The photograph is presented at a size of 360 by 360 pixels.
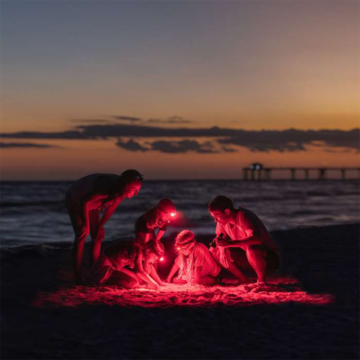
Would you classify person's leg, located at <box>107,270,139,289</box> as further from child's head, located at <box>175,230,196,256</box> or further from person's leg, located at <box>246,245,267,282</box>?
person's leg, located at <box>246,245,267,282</box>

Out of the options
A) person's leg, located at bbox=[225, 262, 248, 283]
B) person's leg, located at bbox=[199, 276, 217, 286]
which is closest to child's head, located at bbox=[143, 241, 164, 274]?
person's leg, located at bbox=[199, 276, 217, 286]

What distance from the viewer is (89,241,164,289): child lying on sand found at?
22.5ft

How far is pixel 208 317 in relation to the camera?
5.66 m

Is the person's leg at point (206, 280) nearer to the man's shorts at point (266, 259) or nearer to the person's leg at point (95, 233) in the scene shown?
the man's shorts at point (266, 259)

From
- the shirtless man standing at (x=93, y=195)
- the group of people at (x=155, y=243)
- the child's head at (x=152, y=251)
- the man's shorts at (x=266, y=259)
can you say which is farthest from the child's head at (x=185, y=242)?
the shirtless man standing at (x=93, y=195)

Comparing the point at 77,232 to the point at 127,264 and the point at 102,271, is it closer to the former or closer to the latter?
the point at 102,271

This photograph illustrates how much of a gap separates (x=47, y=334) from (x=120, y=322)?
802 mm

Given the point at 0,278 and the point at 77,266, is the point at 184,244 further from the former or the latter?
the point at 0,278

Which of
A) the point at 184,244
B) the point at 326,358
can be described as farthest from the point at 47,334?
the point at 326,358

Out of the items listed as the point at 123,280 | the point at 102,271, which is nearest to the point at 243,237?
the point at 123,280

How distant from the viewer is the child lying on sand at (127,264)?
22.5 ft

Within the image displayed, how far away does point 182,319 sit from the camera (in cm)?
559

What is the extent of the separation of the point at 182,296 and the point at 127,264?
3.13 feet

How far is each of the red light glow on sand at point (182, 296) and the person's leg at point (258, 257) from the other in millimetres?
255
